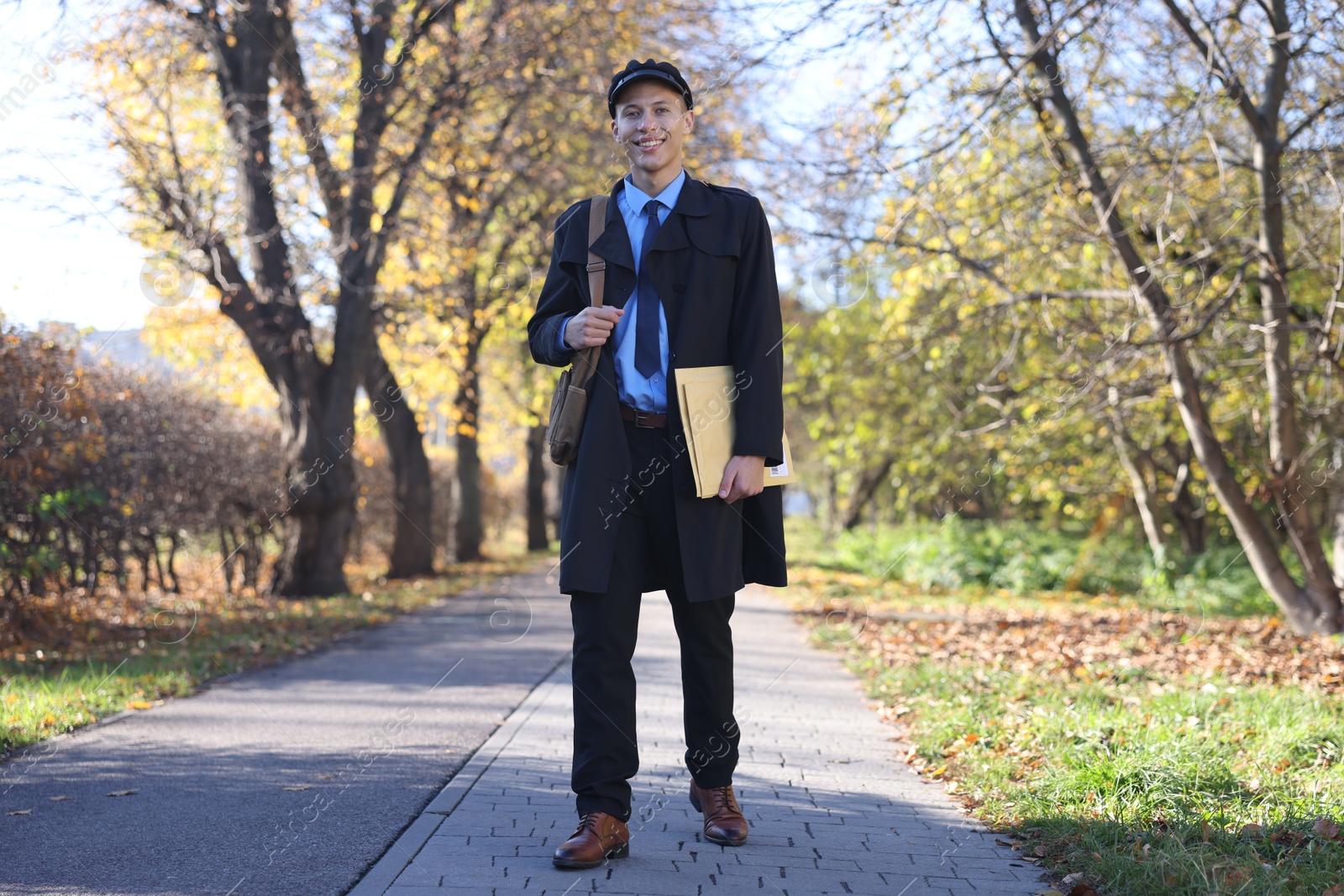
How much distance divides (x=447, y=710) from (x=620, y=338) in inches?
121

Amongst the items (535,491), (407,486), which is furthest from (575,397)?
(535,491)

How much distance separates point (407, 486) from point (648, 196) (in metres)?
13.9

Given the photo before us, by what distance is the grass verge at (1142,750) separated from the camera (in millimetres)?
3408

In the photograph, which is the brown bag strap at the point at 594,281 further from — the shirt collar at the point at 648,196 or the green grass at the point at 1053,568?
the green grass at the point at 1053,568

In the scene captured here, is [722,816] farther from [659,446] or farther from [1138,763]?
[1138,763]

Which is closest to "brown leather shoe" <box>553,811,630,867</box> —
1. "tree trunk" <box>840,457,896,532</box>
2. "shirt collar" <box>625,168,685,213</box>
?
"shirt collar" <box>625,168,685,213</box>

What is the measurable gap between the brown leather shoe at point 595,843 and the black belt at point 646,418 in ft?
3.91

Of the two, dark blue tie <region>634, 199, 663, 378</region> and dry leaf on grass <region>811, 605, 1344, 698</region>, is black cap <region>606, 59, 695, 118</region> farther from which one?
dry leaf on grass <region>811, 605, 1344, 698</region>

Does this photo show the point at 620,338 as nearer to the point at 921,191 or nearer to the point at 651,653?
the point at 651,653

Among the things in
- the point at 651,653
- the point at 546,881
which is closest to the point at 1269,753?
the point at 546,881

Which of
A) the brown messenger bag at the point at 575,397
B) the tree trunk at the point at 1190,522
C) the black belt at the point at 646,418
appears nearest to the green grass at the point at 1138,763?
the black belt at the point at 646,418

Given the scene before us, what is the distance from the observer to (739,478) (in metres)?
3.54

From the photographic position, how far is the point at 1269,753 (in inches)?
180

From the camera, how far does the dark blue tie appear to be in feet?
11.8
